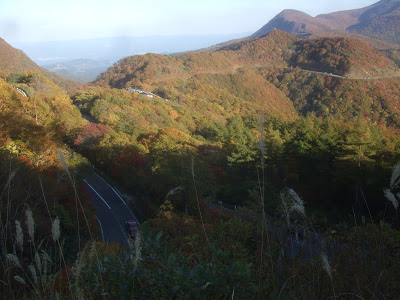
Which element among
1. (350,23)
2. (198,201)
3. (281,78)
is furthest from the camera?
(350,23)

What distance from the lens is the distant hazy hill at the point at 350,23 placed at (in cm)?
10572

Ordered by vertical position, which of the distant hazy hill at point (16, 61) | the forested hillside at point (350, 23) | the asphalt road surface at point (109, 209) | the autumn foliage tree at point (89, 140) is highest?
the forested hillside at point (350, 23)

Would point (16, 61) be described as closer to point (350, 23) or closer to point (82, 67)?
point (82, 67)

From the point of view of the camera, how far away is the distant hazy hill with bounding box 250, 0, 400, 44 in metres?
106

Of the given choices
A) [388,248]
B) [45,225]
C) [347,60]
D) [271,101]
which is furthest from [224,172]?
[347,60]

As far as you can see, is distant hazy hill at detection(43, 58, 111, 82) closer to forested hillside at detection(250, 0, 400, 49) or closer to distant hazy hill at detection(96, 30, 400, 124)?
distant hazy hill at detection(96, 30, 400, 124)

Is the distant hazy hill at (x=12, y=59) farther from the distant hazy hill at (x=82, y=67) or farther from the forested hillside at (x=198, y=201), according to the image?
the distant hazy hill at (x=82, y=67)

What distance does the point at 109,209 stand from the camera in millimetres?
10398

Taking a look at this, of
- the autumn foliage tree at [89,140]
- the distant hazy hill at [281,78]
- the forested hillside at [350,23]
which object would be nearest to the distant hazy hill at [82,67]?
the distant hazy hill at [281,78]

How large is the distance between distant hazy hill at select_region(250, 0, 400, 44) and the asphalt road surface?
102m

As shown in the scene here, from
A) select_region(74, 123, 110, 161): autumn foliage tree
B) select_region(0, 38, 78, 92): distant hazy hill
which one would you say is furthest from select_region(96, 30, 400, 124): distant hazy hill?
select_region(74, 123, 110, 161): autumn foliage tree

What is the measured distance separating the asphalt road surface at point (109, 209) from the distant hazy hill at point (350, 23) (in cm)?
10228

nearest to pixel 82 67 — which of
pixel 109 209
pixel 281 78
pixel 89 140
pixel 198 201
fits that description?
pixel 281 78

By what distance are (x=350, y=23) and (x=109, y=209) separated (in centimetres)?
15669
